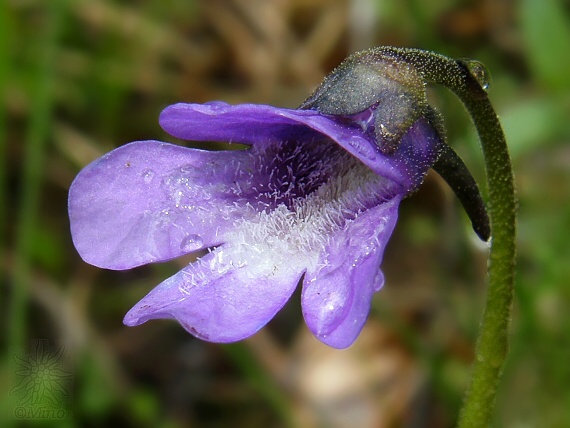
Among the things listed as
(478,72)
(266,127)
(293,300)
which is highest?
(478,72)

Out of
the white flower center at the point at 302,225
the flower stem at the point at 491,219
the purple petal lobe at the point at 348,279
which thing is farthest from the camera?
the white flower center at the point at 302,225

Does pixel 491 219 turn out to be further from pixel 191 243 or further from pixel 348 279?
pixel 191 243

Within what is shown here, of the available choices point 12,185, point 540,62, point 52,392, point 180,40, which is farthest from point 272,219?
point 180,40

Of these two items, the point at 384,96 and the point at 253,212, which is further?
the point at 253,212

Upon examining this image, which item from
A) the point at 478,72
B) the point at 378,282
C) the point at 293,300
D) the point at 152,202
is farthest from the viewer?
the point at 293,300

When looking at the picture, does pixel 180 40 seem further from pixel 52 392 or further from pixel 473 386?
pixel 473 386

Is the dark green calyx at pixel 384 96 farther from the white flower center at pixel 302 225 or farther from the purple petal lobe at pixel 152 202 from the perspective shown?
the purple petal lobe at pixel 152 202

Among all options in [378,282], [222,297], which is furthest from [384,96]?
[222,297]

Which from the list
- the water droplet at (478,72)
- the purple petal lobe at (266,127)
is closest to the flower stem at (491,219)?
the water droplet at (478,72)
